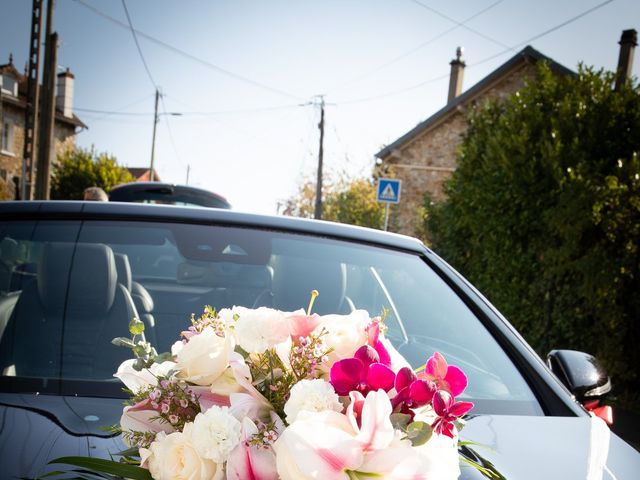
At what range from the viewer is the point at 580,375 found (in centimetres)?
213

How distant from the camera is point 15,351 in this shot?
196cm

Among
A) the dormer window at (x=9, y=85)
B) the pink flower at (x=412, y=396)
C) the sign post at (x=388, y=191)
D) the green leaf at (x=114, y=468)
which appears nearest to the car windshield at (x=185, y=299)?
the green leaf at (x=114, y=468)

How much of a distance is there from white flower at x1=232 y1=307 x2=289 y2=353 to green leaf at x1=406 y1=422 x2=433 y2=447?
25 centimetres

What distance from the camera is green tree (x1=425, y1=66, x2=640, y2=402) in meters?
6.53

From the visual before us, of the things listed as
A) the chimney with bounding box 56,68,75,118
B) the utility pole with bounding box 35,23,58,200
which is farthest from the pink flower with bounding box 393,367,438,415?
the chimney with bounding box 56,68,75,118

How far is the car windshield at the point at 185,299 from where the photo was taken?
6.32ft

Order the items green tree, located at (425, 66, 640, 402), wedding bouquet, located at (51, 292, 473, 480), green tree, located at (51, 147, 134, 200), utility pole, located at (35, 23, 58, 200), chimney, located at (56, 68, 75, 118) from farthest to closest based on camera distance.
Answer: chimney, located at (56, 68, 75, 118), green tree, located at (51, 147, 134, 200), utility pole, located at (35, 23, 58, 200), green tree, located at (425, 66, 640, 402), wedding bouquet, located at (51, 292, 473, 480)

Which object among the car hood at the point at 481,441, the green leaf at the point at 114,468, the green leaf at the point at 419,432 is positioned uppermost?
the green leaf at the point at 419,432

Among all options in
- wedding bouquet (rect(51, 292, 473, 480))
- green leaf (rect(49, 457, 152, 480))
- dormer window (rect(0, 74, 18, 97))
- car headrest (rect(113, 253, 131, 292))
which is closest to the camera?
wedding bouquet (rect(51, 292, 473, 480))

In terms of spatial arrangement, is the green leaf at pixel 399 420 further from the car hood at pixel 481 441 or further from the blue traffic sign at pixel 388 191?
the blue traffic sign at pixel 388 191

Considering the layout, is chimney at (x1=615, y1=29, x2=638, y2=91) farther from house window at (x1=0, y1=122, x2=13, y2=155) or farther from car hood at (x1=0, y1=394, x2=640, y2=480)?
house window at (x1=0, y1=122, x2=13, y2=155)

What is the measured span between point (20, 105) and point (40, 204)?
4217 centimetres

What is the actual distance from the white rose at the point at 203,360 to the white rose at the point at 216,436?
0.12 meters

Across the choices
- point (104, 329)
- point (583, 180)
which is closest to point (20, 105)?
point (583, 180)
